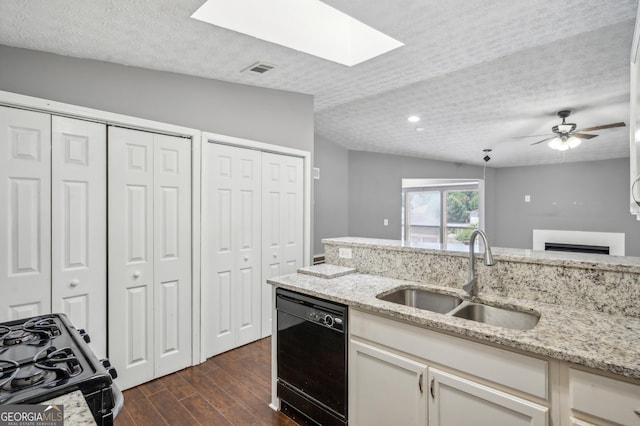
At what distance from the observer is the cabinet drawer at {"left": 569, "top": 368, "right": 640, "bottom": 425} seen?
102 centimetres

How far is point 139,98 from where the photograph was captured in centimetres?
255

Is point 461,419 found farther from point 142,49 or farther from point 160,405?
point 142,49

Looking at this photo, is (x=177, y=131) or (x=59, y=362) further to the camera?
(x=177, y=131)

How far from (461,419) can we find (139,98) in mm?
2904

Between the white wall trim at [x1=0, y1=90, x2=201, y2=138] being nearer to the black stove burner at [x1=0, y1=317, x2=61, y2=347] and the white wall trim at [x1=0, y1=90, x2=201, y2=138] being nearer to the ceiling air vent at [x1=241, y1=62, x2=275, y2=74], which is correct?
the ceiling air vent at [x1=241, y1=62, x2=275, y2=74]

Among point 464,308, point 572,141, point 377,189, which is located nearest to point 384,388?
point 464,308

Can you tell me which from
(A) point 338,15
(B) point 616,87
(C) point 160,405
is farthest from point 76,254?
(B) point 616,87

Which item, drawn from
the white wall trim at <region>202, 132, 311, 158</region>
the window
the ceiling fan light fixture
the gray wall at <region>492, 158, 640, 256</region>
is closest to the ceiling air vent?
the white wall trim at <region>202, 132, 311, 158</region>

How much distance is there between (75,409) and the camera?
2.57 ft

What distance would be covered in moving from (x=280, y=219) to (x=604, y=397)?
2972 mm

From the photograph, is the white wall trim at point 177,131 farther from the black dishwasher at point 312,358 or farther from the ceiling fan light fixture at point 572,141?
the ceiling fan light fixture at point 572,141

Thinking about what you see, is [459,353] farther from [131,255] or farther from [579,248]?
[579,248]

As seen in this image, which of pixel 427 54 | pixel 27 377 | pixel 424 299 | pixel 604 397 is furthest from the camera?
pixel 427 54

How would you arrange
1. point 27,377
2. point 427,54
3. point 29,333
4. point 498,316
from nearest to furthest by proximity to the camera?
point 27,377 < point 29,333 < point 498,316 < point 427,54
